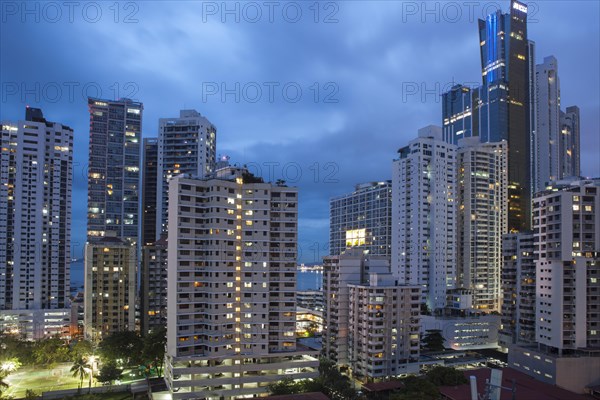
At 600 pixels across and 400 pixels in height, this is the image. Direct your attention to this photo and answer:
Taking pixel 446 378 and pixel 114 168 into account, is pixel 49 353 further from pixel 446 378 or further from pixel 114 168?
pixel 114 168

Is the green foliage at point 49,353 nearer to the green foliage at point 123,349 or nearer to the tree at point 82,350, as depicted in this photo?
the tree at point 82,350

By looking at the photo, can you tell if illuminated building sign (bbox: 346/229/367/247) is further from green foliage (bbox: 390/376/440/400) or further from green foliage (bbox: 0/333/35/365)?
green foliage (bbox: 0/333/35/365)

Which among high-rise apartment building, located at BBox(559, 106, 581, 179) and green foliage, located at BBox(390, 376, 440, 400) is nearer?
green foliage, located at BBox(390, 376, 440, 400)

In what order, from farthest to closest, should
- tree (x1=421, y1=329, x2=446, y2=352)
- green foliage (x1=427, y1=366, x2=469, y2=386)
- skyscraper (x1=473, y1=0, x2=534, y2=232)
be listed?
skyscraper (x1=473, y1=0, x2=534, y2=232), tree (x1=421, y1=329, x2=446, y2=352), green foliage (x1=427, y1=366, x2=469, y2=386)

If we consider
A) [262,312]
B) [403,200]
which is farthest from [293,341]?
[403,200]

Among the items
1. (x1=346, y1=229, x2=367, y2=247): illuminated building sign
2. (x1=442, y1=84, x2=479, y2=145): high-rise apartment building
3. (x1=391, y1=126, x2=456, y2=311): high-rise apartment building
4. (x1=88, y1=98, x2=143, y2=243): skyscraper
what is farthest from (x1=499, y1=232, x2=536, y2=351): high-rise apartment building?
(x1=88, y1=98, x2=143, y2=243): skyscraper

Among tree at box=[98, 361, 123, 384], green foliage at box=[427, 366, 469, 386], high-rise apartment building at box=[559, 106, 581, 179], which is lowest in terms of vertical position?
tree at box=[98, 361, 123, 384]

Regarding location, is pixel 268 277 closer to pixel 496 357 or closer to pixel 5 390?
pixel 5 390
